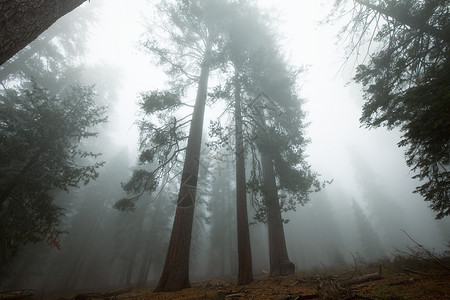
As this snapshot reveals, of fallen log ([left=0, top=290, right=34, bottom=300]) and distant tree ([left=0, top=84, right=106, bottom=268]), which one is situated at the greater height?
distant tree ([left=0, top=84, right=106, bottom=268])

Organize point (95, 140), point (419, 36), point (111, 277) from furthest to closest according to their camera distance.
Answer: point (111, 277) → point (95, 140) → point (419, 36)

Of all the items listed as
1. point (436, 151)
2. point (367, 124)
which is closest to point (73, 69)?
point (367, 124)

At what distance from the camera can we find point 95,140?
28.8m

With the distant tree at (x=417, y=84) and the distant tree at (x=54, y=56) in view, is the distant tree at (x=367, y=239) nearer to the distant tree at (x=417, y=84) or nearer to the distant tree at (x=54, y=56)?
the distant tree at (x=417, y=84)

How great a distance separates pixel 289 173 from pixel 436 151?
16.3ft

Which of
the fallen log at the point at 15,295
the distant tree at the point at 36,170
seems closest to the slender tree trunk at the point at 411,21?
the distant tree at the point at 36,170

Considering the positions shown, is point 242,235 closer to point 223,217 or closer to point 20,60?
point 223,217

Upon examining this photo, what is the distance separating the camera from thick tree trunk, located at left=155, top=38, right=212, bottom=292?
618cm

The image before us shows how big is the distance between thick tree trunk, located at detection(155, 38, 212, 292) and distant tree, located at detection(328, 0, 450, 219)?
6.23 meters

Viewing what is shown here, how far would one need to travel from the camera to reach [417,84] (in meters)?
5.53

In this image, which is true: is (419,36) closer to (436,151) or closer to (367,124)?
(367,124)

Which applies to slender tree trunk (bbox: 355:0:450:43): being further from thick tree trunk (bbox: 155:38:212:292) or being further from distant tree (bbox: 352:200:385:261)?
distant tree (bbox: 352:200:385:261)

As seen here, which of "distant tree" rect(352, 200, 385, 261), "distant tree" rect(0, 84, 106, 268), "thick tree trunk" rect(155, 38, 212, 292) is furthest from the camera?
"distant tree" rect(352, 200, 385, 261)

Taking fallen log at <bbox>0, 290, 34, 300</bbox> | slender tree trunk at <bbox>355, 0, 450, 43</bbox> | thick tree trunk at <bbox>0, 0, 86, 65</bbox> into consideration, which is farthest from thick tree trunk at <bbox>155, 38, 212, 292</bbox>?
slender tree trunk at <bbox>355, 0, 450, 43</bbox>
